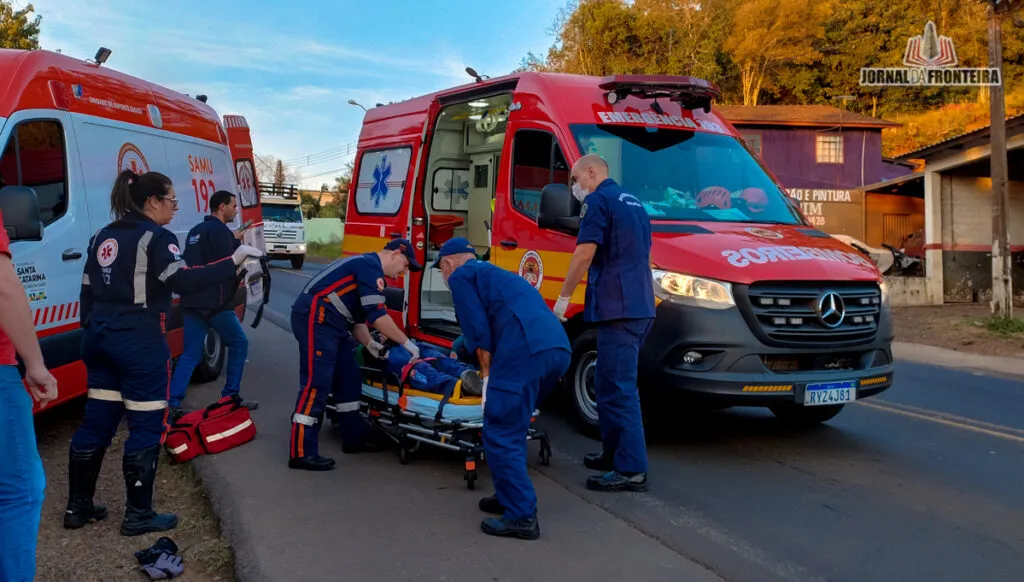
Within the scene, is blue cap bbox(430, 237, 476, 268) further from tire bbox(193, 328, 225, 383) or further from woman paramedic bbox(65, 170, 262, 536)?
tire bbox(193, 328, 225, 383)

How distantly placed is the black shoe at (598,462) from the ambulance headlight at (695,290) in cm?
111

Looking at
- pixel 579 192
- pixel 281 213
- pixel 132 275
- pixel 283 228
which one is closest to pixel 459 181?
pixel 579 192

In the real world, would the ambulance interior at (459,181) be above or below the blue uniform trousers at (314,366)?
above

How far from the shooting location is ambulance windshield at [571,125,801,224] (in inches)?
255

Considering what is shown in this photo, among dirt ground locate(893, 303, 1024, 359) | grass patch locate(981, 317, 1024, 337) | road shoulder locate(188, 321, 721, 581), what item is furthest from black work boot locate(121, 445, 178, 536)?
grass patch locate(981, 317, 1024, 337)

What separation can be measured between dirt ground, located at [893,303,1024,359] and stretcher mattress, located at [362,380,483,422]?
978cm

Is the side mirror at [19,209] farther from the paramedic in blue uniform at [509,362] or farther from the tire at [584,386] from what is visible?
the tire at [584,386]

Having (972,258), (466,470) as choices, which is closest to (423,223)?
(466,470)

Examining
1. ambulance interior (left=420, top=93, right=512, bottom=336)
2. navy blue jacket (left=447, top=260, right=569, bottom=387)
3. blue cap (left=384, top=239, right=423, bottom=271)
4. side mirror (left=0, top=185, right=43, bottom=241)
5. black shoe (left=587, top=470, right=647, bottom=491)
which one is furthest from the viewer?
ambulance interior (left=420, top=93, right=512, bottom=336)

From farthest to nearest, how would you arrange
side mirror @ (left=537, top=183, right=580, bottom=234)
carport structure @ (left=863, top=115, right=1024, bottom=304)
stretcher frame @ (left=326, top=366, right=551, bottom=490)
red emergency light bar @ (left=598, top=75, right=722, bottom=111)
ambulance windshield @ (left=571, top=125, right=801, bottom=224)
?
carport structure @ (left=863, top=115, right=1024, bottom=304) < red emergency light bar @ (left=598, top=75, right=722, bottom=111) < ambulance windshield @ (left=571, top=125, right=801, bottom=224) < side mirror @ (left=537, top=183, right=580, bottom=234) < stretcher frame @ (left=326, top=366, right=551, bottom=490)

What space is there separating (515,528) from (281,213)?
1051 inches

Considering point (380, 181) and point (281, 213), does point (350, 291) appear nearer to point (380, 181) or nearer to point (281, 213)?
point (380, 181)

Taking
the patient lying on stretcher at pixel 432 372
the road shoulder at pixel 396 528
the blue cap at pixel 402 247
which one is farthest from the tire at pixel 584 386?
the blue cap at pixel 402 247

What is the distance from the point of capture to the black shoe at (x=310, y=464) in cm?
544
